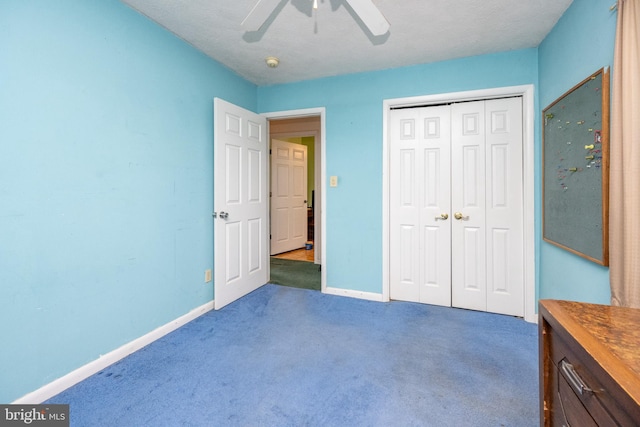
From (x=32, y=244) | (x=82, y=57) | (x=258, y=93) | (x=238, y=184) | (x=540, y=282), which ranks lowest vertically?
(x=540, y=282)

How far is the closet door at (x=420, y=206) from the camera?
284cm

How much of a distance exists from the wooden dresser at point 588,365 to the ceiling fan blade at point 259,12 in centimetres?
176

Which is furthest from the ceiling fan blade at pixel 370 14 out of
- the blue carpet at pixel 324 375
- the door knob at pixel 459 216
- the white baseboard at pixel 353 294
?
the white baseboard at pixel 353 294

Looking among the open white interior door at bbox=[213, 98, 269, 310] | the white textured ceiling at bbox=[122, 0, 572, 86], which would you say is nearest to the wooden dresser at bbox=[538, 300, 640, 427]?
the white textured ceiling at bbox=[122, 0, 572, 86]

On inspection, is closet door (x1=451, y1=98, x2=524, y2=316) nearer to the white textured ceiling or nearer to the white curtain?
the white textured ceiling

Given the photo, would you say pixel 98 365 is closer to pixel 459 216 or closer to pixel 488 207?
pixel 459 216

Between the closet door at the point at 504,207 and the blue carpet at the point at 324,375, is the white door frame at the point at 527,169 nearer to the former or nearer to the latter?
the closet door at the point at 504,207

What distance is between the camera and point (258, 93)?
3.49m

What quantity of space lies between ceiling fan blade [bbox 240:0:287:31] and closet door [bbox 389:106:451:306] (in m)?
1.68

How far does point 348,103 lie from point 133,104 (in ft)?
6.34

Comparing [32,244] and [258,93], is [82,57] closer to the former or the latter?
[32,244]

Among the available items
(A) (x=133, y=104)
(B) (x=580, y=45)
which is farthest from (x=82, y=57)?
(B) (x=580, y=45)

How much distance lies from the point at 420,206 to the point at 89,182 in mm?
2636

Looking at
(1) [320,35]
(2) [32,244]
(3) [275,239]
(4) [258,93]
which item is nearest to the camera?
(2) [32,244]
